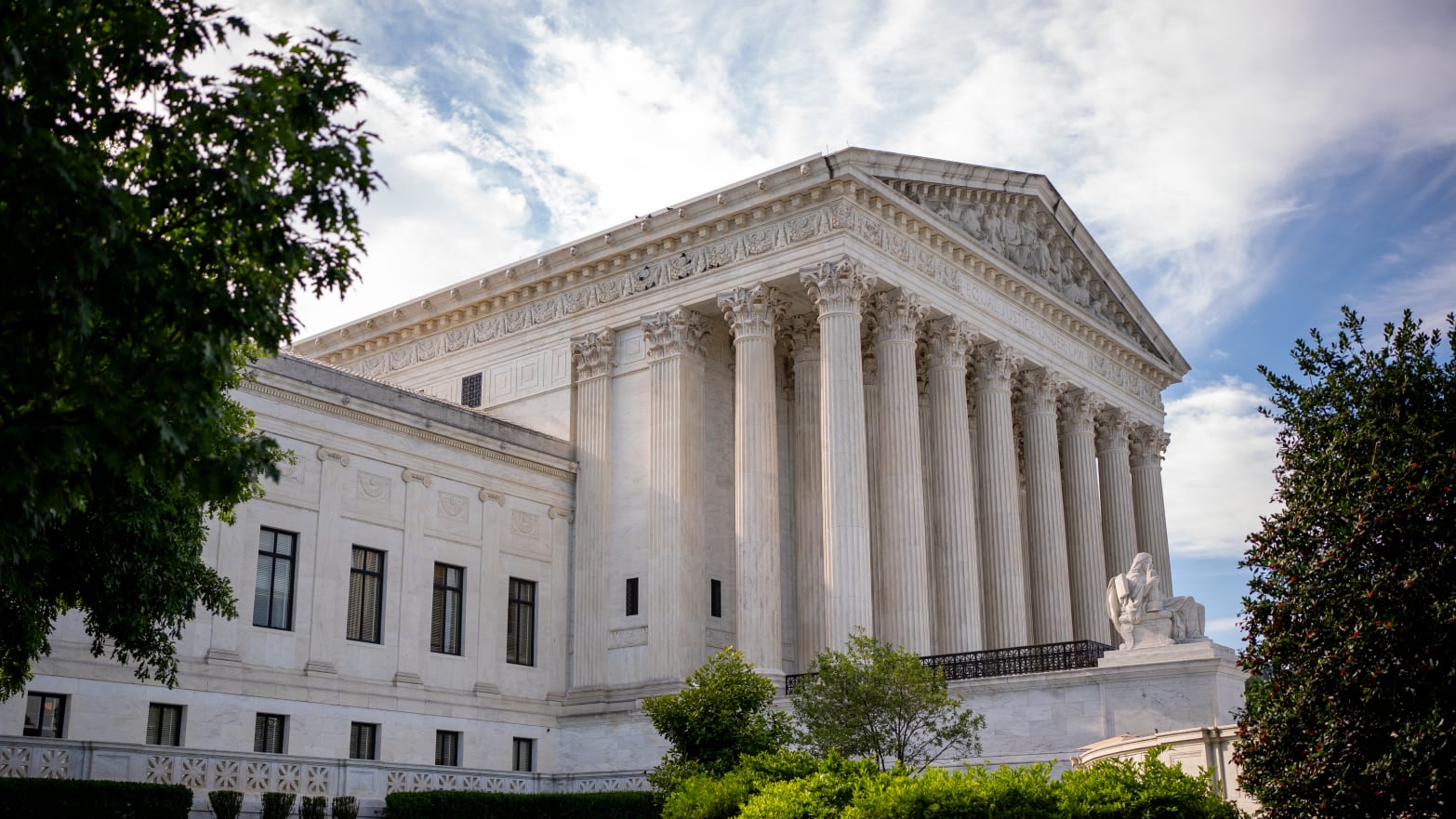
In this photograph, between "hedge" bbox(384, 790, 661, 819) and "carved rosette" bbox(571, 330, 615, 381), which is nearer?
"hedge" bbox(384, 790, 661, 819)

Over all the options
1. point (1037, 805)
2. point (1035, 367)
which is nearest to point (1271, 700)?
point (1037, 805)

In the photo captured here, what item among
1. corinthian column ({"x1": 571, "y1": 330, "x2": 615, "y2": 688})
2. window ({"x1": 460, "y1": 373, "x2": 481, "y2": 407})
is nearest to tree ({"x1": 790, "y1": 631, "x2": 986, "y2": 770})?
corinthian column ({"x1": 571, "y1": 330, "x2": 615, "y2": 688})

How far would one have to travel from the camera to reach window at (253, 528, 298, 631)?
110 ft

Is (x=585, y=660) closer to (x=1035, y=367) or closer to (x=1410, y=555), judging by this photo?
(x=1035, y=367)

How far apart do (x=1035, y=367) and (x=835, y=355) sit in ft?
37.4

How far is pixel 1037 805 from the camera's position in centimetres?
1609

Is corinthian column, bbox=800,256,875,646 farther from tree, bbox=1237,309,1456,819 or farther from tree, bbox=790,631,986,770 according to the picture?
tree, bbox=1237,309,1456,819

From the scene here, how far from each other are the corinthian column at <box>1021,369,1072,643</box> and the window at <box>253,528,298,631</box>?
75.1ft

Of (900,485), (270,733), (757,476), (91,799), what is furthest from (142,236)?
(900,485)

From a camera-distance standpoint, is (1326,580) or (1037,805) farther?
(1037,805)

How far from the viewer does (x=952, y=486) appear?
41.0 meters

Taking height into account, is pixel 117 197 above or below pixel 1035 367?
below

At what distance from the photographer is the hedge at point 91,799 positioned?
885 inches

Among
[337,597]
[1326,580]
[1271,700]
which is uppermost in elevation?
[337,597]
